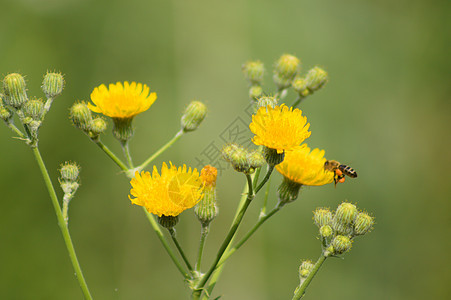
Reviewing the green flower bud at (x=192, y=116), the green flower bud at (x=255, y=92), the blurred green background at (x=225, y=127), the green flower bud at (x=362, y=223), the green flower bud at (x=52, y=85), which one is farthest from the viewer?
the blurred green background at (x=225, y=127)

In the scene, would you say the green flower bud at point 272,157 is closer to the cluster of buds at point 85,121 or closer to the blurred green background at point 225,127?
the cluster of buds at point 85,121

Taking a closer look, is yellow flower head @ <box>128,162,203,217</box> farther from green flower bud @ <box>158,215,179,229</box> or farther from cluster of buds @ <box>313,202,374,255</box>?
cluster of buds @ <box>313,202,374,255</box>

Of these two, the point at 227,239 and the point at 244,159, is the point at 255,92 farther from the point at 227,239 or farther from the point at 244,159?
the point at 227,239

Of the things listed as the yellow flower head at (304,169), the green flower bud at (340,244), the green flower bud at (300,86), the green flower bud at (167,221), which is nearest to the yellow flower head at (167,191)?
the green flower bud at (167,221)

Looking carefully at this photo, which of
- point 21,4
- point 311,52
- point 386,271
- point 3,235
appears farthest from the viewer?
point 311,52

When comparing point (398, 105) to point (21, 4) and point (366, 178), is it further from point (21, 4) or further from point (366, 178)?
point (21, 4)

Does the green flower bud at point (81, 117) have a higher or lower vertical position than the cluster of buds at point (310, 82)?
lower

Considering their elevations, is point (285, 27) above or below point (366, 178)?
above

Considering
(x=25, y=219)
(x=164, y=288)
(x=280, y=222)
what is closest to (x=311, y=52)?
(x=280, y=222)
